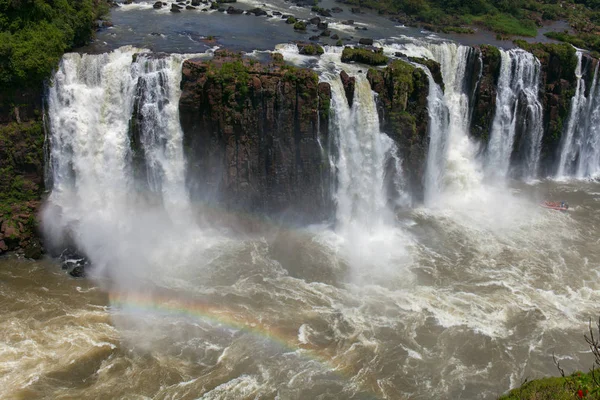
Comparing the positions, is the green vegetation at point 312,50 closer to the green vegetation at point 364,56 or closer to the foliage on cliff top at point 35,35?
the green vegetation at point 364,56

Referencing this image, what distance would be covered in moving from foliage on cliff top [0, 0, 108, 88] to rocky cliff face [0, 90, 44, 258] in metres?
1.03

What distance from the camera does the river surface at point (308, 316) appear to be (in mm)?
17438

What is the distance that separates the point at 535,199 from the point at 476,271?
10.0 meters

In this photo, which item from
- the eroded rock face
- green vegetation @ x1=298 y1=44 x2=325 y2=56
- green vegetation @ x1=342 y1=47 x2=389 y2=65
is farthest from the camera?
green vegetation @ x1=298 y1=44 x2=325 y2=56

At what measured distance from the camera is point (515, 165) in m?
32.8

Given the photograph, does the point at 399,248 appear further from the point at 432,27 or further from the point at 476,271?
the point at 432,27

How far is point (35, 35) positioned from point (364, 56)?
17.8 meters

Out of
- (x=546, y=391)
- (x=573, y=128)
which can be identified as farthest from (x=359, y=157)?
(x=573, y=128)

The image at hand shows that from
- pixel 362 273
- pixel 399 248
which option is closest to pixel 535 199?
pixel 399 248

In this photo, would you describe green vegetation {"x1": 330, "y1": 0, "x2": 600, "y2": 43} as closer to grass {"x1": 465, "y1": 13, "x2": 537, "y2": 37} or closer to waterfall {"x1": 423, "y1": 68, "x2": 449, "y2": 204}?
grass {"x1": 465, "y1": 13, "x2": 537, "y2": 37}

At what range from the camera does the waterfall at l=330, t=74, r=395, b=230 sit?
2589cm

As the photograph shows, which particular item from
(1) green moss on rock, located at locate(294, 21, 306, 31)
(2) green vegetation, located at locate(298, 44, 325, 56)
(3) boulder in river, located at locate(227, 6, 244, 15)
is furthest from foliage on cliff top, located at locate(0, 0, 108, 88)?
(1) green moss on rock, located at locate(294, 21, 306, 31)

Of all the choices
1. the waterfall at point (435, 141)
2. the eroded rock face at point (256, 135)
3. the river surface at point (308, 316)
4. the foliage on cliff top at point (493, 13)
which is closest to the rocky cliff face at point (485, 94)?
the waterfall at point (435, 141)

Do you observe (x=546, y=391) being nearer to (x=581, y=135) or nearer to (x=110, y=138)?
(x=110, y=138)
